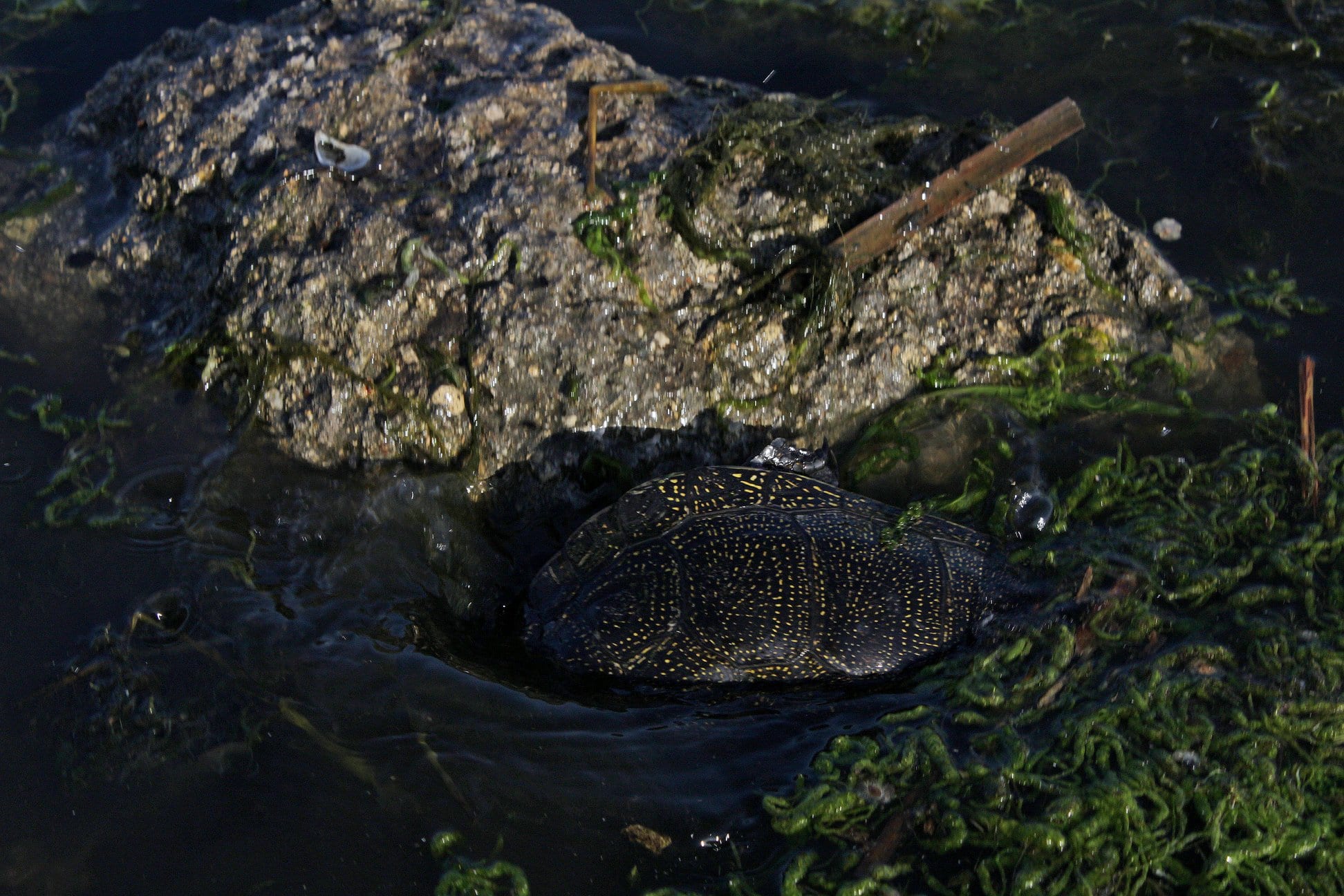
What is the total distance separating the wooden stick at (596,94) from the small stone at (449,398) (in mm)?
1114

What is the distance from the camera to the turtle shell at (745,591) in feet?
12.6

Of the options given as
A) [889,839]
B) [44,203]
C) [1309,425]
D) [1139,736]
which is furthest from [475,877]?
[44,203]

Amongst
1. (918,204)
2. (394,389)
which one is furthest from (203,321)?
(918,204)

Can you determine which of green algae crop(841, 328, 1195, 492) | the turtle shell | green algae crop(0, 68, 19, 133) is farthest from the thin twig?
green algae crop(0, 68, 19, 133)

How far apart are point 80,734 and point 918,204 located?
4.05 m

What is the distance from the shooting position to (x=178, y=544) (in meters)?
4.20

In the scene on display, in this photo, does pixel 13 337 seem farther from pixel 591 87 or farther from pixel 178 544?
pixel 591 87

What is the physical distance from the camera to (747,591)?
389 centimetres

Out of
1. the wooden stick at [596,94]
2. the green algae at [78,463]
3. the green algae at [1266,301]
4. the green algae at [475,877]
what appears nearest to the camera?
the green algae at [475,877]

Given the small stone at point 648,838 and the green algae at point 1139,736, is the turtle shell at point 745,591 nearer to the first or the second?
the green algae at point 1139,736

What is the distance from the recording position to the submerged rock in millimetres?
4477

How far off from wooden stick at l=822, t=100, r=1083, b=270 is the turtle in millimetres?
1305

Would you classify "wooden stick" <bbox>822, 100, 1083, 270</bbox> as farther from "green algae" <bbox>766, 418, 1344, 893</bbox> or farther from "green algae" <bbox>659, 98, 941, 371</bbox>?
"green algae" <bbox>766, 418, 1344, 893</bbox>

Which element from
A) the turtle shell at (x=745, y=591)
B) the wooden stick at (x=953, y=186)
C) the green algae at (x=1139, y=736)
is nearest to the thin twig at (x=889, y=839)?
the green algae at (x=1139, y=736)
